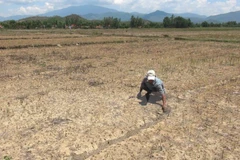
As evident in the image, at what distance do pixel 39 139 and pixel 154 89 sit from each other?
131 inches

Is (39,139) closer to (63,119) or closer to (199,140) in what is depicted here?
(63,119)

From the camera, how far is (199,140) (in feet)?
17.4

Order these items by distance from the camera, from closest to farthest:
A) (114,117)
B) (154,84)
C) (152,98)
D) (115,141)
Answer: (115,141) → (114,117) → (154,84) → (152,98)

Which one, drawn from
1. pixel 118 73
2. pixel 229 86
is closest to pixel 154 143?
pixel 229 86

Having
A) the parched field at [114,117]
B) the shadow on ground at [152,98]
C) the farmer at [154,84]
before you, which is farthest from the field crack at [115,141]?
the shadow on ground at [152,98]

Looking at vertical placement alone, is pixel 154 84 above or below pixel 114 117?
above

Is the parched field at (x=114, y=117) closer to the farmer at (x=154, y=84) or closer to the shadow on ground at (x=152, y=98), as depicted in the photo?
the shadow on ground at (x=152, y=98)

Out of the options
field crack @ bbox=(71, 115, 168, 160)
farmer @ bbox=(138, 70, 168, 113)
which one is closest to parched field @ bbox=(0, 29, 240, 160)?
field crack @ bbox=(71, 115, 168, 160)

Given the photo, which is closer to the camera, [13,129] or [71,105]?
[13,129]

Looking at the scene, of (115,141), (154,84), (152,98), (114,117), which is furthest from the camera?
(152,98)

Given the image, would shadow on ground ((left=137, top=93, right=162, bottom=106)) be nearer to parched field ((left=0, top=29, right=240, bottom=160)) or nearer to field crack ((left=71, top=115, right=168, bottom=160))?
parched field ((left=0, top=29, right=240, bottom=160))

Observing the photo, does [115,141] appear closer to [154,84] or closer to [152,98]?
[154,84]

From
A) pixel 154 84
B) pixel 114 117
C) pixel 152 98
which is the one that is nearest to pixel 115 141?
pixel 114 117

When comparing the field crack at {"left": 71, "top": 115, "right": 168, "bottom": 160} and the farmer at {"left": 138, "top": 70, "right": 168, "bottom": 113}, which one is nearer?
the field crack at {"left": 71, "top": 115, "right": 168, "bottom": 160}
